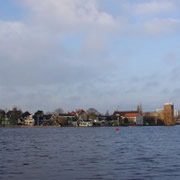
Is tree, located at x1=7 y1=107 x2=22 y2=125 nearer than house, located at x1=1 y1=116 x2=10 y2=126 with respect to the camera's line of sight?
Yes

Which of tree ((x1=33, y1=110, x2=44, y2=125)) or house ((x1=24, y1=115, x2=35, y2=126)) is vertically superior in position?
tree ((x1=33, y1=110, x2=44, y2=125))

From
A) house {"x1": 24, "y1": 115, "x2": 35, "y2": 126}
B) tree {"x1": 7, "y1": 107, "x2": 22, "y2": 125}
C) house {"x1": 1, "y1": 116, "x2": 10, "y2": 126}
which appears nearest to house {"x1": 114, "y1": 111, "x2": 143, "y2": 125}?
house {"x1": 24, "y1": 115, "x2": 35, "y2": 126}

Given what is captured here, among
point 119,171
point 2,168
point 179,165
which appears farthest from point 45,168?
point 179,165

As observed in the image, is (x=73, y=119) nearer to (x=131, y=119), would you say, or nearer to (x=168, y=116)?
(x=131, y=119)

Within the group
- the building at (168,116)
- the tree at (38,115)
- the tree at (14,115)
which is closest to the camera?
the tree at (14,115)

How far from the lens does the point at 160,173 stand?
2030 centimetres

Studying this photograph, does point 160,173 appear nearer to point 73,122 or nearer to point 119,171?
point 119,171

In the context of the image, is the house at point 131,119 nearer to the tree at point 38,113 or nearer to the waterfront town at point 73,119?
the waterfront town at point 73,119

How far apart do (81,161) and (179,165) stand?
7613 mm

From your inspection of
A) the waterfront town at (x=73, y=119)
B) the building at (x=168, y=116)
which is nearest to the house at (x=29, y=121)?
the waterfront town at (x=73, y=119)

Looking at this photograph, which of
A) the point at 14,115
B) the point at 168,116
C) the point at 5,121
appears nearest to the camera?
the point at 14,115

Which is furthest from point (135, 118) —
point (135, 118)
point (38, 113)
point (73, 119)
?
point (38, 113)

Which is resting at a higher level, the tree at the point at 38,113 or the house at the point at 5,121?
the tree at the point at 38,113

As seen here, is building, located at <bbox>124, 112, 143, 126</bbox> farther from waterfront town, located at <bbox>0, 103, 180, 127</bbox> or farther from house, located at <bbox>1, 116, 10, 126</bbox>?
house, located at <bbox>1, 116, 10, 126</bbox>
